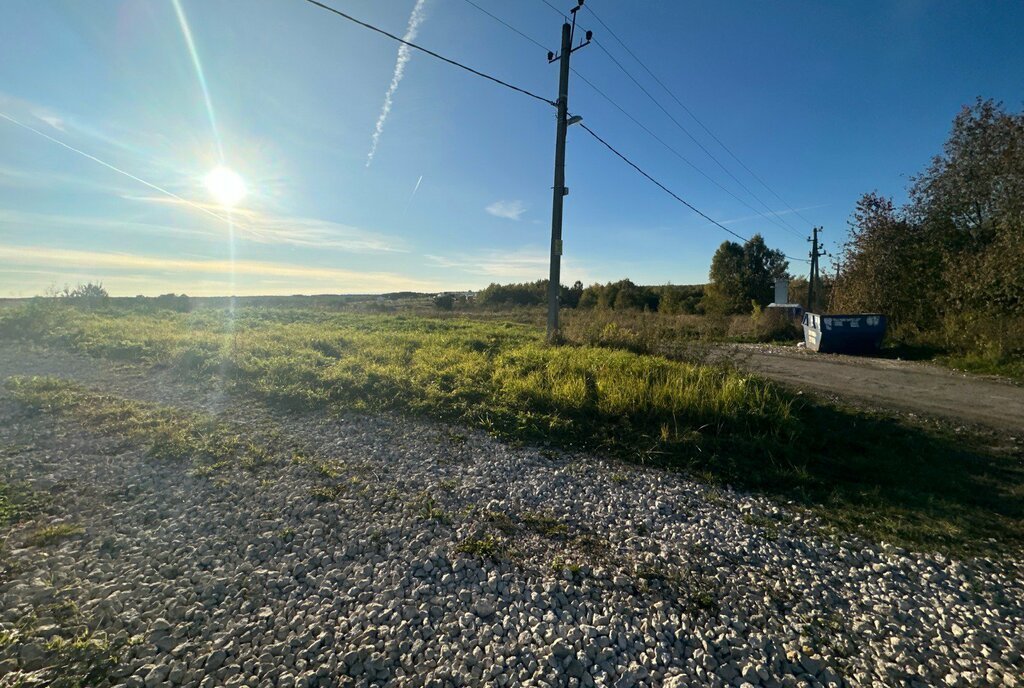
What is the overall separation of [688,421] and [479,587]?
414 cm

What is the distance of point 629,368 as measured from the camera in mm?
7508

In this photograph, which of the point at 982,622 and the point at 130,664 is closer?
the point at 130,664

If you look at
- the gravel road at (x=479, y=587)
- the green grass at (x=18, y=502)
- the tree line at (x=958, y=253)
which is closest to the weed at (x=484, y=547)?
the gravel road at (x=479, y=587)

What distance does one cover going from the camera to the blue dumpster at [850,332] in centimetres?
1312

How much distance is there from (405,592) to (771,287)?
1508 inches

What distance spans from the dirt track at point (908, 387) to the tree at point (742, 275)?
15.7 m

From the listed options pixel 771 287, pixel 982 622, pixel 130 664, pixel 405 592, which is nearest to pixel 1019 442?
pixel 982 622

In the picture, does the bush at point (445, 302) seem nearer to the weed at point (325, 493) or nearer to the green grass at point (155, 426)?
the green grass at point (155, 426)

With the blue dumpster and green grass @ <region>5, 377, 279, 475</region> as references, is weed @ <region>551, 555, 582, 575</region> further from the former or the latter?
the blue dumpster

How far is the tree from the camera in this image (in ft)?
91.9

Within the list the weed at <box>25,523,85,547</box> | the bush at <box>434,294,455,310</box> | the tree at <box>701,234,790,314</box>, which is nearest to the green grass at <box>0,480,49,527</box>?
A: the weed at <box>25,523,85,547</box>

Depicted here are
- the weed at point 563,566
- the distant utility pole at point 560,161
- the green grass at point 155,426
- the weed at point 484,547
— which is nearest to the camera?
the weed at point 563,566

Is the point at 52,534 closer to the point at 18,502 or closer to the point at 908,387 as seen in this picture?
the point at 18,502

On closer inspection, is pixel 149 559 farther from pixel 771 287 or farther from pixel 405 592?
pixel 771 287
